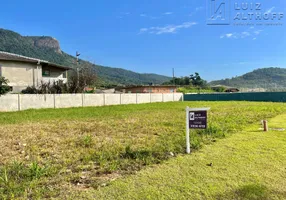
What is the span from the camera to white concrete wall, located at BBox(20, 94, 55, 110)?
14.2 m

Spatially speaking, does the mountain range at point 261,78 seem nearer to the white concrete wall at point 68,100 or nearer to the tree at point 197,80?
the tree at point 197,80

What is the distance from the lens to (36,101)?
14.8 metres

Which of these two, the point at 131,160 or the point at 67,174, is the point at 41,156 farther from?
the point at 131,160

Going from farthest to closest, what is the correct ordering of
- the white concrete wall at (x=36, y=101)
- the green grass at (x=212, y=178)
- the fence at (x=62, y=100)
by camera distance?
the white concrete wall at (x=36, y=101) → the fence at (x=62, y=100) → the green grass at (x=212, y=178)

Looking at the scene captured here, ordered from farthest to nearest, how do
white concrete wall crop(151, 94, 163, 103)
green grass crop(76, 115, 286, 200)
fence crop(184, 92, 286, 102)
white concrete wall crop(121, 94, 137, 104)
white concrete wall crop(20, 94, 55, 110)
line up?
fence crop(184, 92, 286, 102)
white concrete wall crop(151, 94, 163, 103)
white concrete wall crop(121, 94, 137, 104)
white concrete wall crop(20, 94, 55, 110)
green grass crop(76, 115, 286, 200)

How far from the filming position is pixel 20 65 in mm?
18844

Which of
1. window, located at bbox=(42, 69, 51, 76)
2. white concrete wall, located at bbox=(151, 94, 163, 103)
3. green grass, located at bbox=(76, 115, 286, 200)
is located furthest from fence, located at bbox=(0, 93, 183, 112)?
green grass, located at bbox=(76, 115, 286, 200)

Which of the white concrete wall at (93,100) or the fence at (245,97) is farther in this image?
the fence at (245,97)

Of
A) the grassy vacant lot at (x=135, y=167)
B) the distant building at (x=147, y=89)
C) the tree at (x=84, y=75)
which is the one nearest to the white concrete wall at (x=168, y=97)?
the distant building at (x=147, y=89)

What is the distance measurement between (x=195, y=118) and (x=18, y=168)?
3.03 m

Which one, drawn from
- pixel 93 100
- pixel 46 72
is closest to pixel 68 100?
pixel 93 100

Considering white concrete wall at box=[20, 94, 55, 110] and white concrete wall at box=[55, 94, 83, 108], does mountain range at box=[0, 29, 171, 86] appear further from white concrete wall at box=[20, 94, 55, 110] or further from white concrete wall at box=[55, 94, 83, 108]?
white concrete wall at box=[20, 94, 55, 110]

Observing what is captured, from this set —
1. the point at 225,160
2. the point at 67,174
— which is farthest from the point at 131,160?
the point at 225,160

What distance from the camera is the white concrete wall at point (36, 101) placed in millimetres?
14172
